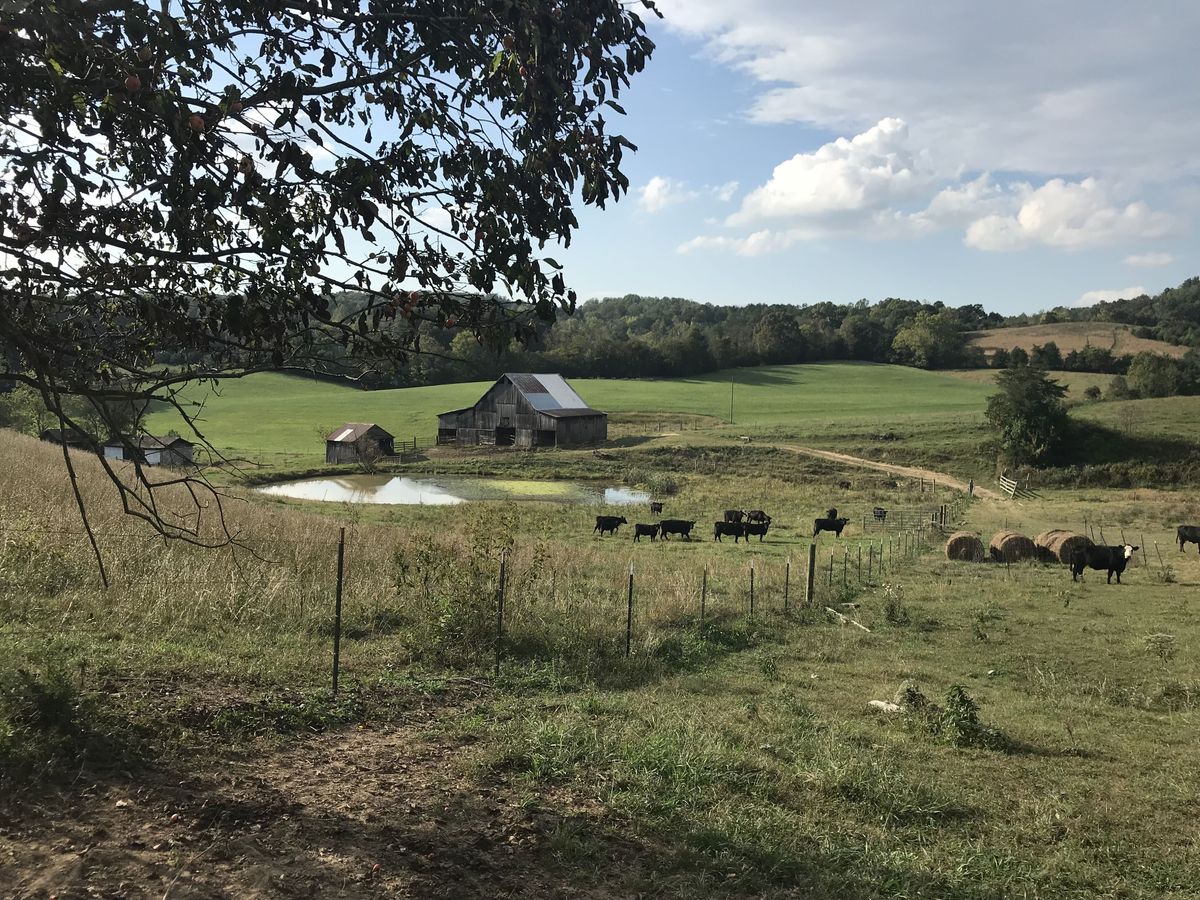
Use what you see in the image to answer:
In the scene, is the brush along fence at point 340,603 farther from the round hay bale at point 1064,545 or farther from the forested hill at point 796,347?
the forested hill at point 796,347

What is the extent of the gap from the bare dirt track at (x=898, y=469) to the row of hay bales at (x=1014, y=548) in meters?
22.6

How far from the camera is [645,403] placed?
88.9 metres

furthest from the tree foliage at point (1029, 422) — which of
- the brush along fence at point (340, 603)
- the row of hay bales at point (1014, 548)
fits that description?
the brush along fence at point (340, 603)

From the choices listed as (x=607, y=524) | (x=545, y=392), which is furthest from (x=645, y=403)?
(x=607, y=524)

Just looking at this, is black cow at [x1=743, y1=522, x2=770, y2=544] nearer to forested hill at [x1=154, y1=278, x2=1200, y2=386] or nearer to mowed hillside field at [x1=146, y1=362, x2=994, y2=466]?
mowed hillside field at [x1=146, y1=362, x2=994, y2=466]

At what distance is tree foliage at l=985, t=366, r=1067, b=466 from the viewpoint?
5503cm

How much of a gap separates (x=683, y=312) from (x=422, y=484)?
154 meters

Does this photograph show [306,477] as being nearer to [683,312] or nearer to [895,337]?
[895,337]

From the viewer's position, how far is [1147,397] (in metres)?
73.6

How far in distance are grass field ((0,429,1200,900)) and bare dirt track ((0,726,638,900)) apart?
A: 2cm

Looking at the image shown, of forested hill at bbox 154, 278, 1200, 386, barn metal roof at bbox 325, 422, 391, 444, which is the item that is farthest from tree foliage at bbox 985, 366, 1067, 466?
barn metal roof at bbox 325, 422, 391, 444

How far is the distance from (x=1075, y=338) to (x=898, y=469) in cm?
7882

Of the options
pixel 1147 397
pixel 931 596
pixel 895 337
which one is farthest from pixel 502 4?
pixel 895 337

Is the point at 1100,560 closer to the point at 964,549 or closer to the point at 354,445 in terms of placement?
the point at 964,549
